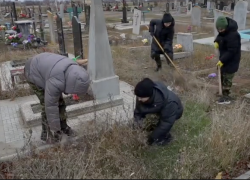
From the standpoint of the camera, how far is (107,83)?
5137 mm

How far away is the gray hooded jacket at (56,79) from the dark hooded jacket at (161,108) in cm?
75

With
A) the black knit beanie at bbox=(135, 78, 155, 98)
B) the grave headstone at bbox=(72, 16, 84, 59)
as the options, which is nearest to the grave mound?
the grave headstone at bbox=(72, 16, 84, 59)

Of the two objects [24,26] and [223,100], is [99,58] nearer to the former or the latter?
[223,100]

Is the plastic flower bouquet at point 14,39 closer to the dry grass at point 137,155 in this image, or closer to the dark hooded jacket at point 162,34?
the dark hooded jacket at point 162,34

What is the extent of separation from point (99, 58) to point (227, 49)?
2.25 m

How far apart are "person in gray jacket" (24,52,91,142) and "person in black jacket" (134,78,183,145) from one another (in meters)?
0.67

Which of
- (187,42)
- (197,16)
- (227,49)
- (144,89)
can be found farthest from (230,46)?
(197,16)

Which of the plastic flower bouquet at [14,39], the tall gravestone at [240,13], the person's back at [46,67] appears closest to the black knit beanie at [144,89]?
the person's back at [46,67]

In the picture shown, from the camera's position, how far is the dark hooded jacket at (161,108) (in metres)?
3.18

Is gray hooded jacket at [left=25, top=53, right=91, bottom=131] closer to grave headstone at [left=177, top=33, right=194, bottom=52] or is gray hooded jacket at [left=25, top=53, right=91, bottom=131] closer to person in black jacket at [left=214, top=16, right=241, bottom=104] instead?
person in black jacket at [left=214, top=16, right=241, bottom=104]

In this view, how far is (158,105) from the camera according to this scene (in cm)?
318

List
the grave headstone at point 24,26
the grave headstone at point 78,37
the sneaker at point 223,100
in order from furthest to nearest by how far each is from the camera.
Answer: the grave headstone at point 24,26
the grave headstone at point 78,37
the sneaker at point 223,100

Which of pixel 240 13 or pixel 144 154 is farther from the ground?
pixel 240 13

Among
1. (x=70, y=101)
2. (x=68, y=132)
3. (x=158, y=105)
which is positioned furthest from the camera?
(x=70, y=101)
